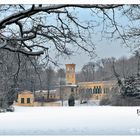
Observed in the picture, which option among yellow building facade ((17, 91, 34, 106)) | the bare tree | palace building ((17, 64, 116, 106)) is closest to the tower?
palace building ((17, 64, 116, 106))

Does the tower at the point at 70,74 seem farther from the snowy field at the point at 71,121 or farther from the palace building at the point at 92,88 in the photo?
the snowy field at the point at 71,121

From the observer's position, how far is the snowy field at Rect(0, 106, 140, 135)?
3.15 m

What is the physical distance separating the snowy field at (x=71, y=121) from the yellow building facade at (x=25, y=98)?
3 cm

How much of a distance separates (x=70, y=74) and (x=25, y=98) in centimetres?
34

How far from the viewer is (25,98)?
3230 mm

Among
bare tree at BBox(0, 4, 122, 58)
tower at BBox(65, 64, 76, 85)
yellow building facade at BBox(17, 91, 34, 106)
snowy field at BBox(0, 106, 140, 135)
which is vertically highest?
bare tree at BBox(0, 4, 122, 58)

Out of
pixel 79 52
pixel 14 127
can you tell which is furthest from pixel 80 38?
pixel 14 127

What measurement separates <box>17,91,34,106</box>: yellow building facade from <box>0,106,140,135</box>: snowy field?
33 mm

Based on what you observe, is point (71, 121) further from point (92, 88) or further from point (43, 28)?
point (43, 28)

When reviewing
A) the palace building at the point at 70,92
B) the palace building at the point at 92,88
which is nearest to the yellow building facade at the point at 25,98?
the palace building at the point at 70,92

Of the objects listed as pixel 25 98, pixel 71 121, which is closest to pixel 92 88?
pixel 71 121

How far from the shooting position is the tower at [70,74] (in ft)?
10.6

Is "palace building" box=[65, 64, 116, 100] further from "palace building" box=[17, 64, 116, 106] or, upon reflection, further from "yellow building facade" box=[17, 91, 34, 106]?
"yellow building facade" box=[17, 91, 34, 106]
